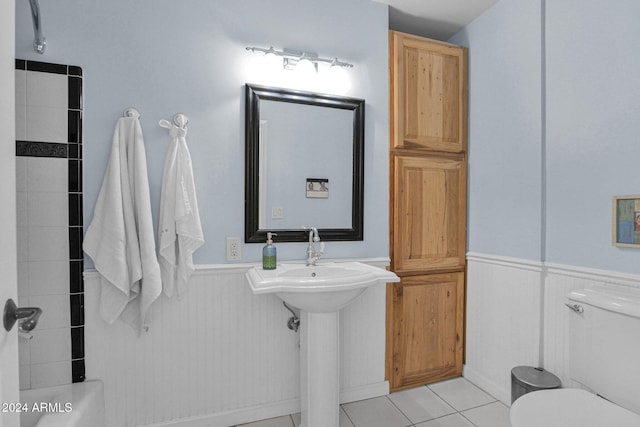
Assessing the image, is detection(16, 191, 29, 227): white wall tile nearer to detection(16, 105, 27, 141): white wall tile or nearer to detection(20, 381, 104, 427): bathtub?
detection(16, 105, 27, 141): white wall tile

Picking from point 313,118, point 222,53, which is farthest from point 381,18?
point 222,53

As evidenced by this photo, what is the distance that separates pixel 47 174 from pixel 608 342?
263 centimetres

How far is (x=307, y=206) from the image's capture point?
197 centimetres

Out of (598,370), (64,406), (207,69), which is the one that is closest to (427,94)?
(207,69)

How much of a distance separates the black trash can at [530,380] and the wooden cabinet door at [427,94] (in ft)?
4.73

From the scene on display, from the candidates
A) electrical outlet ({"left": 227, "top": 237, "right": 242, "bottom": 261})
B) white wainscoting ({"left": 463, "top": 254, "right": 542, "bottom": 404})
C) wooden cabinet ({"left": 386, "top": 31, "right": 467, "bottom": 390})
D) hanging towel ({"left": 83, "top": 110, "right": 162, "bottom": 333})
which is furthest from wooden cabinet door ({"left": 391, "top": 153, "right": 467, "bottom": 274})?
hanging towel ({"left": 83, "top": 110, "right": 162, "bottom": 333})

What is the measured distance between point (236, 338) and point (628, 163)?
2.15m

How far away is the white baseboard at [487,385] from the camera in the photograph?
6.64 feet

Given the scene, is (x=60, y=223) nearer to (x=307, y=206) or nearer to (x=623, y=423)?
(x=307, y=206)

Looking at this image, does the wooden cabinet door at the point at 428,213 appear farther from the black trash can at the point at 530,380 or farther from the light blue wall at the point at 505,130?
the black trash can at the point at 530,380

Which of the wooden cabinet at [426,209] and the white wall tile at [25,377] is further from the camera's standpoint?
the wooden cabinet at [426,209]

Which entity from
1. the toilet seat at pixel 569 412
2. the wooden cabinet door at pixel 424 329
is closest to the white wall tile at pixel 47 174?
the wooden cabinet door at pixel 424 329

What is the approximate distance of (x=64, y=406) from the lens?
139 centimetres

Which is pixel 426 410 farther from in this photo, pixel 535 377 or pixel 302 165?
pixel 302 165
